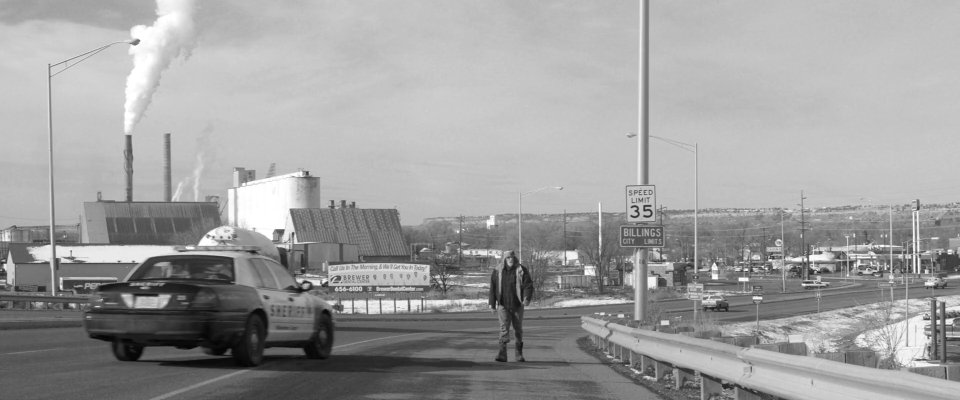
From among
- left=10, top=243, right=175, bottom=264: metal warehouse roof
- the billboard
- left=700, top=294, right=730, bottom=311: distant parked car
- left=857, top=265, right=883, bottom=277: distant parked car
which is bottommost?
left=857, top=265, right=883, bottom=277: distant parked car

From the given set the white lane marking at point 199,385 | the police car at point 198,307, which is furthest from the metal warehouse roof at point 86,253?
the white lane marking at point 199,385

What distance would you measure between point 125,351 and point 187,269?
1.82 m

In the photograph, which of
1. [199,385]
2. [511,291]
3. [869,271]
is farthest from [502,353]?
[869,271]

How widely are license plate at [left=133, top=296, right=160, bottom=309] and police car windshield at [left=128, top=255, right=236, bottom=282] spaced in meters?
0.62

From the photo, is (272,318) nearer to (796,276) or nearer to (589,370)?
(589,370)

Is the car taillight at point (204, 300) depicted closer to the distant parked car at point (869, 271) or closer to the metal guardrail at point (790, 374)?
the metal guardrail at point (790, 374)

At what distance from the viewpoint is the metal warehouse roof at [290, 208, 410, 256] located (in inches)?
4252

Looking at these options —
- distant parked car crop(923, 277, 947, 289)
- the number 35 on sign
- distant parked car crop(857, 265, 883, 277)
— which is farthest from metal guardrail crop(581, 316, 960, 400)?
distant parked car crop(857, 265, 883, 277)

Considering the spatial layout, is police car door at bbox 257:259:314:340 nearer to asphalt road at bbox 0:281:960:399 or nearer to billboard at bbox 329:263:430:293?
asphalt road at bbox 0:281:960:399

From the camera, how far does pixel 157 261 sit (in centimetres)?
1223

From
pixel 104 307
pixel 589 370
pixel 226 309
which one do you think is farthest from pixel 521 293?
pixel 104 307

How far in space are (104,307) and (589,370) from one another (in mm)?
6618

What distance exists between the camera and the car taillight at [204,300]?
11219mm

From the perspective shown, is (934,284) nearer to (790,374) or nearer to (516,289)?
(516,289)
